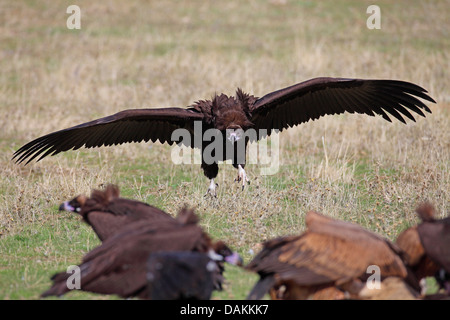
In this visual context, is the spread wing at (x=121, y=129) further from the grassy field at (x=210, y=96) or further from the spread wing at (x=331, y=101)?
the spread wing at (x=331, y=101)

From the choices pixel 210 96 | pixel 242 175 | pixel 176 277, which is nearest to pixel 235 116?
pixel 242 175

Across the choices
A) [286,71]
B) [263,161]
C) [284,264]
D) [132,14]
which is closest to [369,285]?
[284,264]

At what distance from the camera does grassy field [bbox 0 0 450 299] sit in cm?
757

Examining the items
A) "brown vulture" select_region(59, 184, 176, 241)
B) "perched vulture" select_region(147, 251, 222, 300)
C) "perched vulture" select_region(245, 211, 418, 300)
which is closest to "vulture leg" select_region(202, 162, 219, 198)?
"brown vulture" select_region(59, 184, 176, 241)

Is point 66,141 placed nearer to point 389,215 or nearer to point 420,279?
point 389,215

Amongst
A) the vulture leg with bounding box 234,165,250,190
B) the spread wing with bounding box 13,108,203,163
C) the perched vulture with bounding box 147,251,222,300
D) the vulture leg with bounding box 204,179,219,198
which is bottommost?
the perched vulture with bounding box 147,251,222,300

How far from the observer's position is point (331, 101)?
8.92m

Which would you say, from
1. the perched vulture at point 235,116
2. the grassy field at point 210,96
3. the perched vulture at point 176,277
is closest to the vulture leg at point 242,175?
the perched vulture at point 235,116

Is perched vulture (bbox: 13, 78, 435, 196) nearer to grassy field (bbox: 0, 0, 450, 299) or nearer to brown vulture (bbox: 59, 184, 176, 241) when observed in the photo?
grassy field (bbox: 0, 0, 450, 299)

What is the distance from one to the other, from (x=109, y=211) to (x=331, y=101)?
4289mm

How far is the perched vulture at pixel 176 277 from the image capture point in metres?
4.38

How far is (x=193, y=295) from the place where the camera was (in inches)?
175

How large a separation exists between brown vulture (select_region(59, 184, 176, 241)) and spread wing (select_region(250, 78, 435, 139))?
3.45 metres
